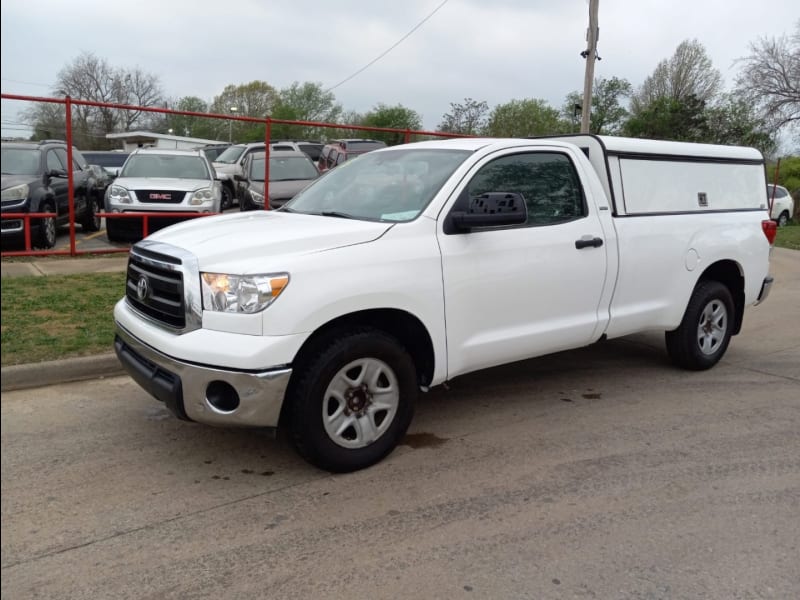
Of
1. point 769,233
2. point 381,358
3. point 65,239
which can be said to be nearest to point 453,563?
point 381,358

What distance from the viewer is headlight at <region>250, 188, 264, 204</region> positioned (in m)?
12.4

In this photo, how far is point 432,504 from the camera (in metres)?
3.59

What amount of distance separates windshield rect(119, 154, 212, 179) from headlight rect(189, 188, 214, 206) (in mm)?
915

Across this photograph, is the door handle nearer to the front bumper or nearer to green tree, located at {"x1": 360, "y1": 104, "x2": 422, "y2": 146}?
the front bumper

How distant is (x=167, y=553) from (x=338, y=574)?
2.53 ft

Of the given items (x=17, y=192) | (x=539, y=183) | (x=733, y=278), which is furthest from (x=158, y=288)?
(x=17, y=192)

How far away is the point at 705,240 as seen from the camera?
578cm

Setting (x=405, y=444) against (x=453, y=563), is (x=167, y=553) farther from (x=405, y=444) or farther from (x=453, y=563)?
(x=405, y=444)

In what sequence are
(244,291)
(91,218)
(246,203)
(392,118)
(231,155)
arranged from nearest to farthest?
Answer: 1. (244,291)
2. (91,218)
3. (246,203)
4. (231,155)
5. (392,118)

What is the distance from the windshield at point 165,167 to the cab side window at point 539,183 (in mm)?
8617

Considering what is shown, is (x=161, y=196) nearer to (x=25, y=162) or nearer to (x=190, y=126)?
(x=25, y=162)

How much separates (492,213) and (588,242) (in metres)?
1.09

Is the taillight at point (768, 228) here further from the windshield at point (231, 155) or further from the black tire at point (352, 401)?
the windshield at point (231, 155)

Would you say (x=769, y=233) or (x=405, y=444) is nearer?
(x=405, y=444)
